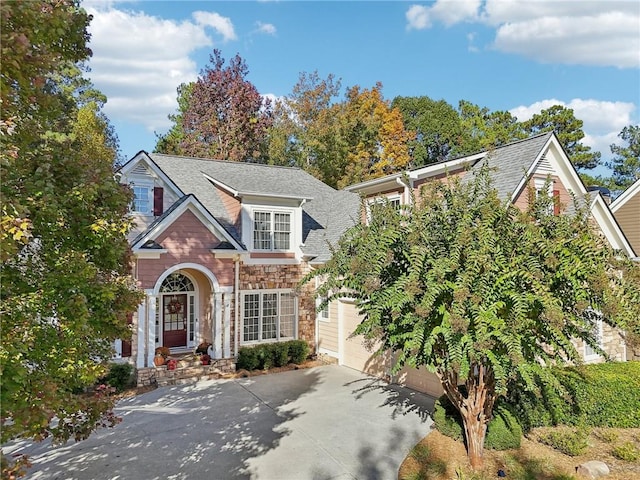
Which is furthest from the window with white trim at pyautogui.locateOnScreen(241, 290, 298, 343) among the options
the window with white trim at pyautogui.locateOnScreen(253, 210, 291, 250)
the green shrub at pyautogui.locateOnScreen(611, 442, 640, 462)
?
the green shrub at pyautogui.locateOnScreen(611, 442, 640, 462)

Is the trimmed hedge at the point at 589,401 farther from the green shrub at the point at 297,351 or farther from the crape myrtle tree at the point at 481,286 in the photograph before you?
the green shrub at the point at 297,351

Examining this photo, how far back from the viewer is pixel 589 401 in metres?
9.66

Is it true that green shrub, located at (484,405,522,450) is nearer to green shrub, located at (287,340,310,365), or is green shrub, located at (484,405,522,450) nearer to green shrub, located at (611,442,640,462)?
green shrub, located at (611,442,640,462)

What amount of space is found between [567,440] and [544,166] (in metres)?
8.54

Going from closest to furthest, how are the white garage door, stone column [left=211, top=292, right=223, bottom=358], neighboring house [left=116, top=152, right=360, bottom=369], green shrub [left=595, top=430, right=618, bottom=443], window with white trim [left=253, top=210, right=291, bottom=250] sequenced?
1. green shrub [left=595, top=430, right=618, bottom=443]
2. neighboring house [left=116, top=152, right=360, bottom=369]
3. the white garage door
4. stone column [left=211, top=292, right=223, bottom=358]
5. window with white trim [left=253, top=210, right=291, bottom=250]

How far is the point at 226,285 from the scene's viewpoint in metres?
14.8

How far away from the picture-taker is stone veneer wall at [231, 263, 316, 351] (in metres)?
15.5

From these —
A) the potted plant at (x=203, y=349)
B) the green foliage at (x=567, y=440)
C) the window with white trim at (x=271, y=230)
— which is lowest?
the green foliage at (x=567, y=440)

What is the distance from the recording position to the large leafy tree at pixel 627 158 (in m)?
42.3

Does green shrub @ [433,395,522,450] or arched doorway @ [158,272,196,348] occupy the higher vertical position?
arched doorway @ [158,272,196,348]

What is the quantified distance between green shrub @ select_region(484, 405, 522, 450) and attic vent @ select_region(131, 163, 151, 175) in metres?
13.1

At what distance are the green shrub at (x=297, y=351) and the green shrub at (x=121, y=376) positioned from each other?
5.60 metres

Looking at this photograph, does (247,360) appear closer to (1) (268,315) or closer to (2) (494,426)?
(1) (268,315)

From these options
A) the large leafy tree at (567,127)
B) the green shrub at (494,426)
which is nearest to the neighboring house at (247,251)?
the green shrub at (494,426)
